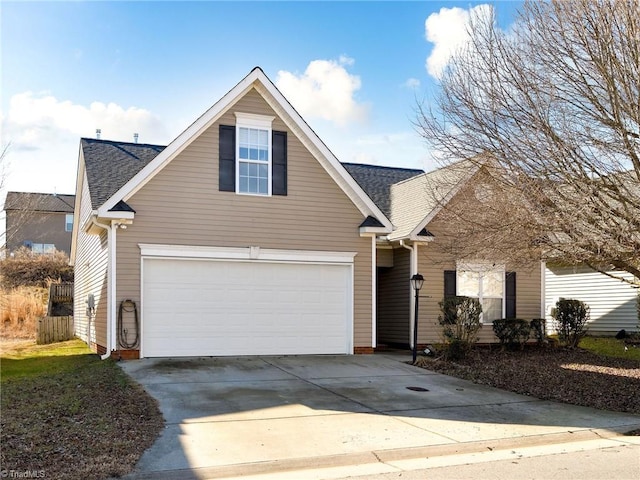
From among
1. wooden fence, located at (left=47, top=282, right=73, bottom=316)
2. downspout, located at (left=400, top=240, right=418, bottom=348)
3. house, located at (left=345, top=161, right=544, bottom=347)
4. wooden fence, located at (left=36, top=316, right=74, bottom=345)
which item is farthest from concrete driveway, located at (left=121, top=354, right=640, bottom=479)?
wooden fence, located at (left=47, top=282, right=73, bottom=316)

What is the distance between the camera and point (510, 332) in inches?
680

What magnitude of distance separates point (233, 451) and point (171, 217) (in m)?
7.84

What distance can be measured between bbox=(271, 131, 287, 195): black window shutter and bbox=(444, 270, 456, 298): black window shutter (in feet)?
17.8

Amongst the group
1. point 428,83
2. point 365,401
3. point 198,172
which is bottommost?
point 365,401

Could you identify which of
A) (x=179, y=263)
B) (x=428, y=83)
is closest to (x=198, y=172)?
(x=179, y=263)

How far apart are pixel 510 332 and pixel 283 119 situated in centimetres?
861

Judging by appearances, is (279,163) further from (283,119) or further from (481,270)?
(481,270)

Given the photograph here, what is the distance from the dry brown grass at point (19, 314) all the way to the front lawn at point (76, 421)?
11.5 meters

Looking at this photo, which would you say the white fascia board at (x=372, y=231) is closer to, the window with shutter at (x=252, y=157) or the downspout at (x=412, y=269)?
the downspout at (x=412, y=269)

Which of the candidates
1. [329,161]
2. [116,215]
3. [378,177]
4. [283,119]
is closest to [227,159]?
[283,119]

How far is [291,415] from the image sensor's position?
29.6 feet

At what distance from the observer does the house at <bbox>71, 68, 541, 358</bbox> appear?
45.0ft

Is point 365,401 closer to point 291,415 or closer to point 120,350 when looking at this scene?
point 291,415

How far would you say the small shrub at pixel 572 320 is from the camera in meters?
17.4
